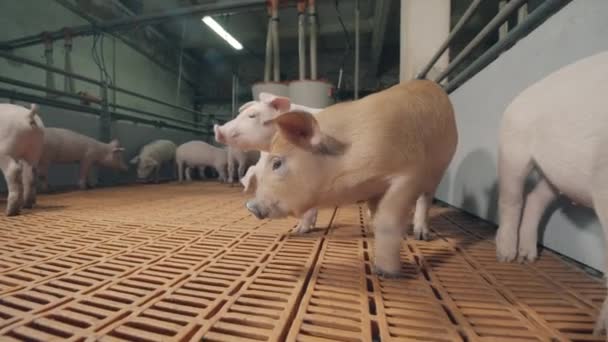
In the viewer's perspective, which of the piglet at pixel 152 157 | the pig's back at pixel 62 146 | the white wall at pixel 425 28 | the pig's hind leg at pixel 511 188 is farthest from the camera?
the piglet at pixel 152 157

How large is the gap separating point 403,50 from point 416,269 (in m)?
2.68

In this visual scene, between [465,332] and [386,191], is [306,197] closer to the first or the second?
[386,191]

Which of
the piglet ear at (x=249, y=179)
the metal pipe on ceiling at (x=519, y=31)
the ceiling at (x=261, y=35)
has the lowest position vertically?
the piglet ear at (x=249, y=179)

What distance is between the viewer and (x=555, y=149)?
0.89 m

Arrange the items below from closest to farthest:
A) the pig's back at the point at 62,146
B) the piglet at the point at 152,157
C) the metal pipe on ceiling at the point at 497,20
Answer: the metal pipe on ceiling at the point at 497,20 < the pig's back at the point at 62,146 < the piglet at the point at 152,157

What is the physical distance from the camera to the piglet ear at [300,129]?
0.94 m

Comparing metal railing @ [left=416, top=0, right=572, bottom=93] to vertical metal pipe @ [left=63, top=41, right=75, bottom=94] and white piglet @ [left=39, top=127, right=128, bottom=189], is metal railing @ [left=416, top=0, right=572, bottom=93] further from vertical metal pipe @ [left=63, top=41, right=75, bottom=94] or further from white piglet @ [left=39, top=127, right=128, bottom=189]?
vertical metal pipe @ [left=63, top=41, right=75, bottom=94]

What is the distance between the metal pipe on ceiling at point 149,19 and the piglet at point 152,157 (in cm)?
185

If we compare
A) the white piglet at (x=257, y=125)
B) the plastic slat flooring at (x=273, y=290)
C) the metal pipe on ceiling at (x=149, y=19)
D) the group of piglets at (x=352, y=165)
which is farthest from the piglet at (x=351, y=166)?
the metal pipe on ceiling at (x=149, y=19)

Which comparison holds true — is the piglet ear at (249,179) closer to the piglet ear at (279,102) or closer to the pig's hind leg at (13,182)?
the piglet ear at (279,102)

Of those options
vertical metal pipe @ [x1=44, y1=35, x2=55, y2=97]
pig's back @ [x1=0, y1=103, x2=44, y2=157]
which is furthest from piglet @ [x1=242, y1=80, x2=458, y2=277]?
vertical metal pipe @ [x1=44, y1=35, x2=55, y2=97]

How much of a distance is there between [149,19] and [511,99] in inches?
180

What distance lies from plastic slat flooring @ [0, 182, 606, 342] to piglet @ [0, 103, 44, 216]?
635mm

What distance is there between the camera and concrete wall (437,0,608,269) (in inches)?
39.1
